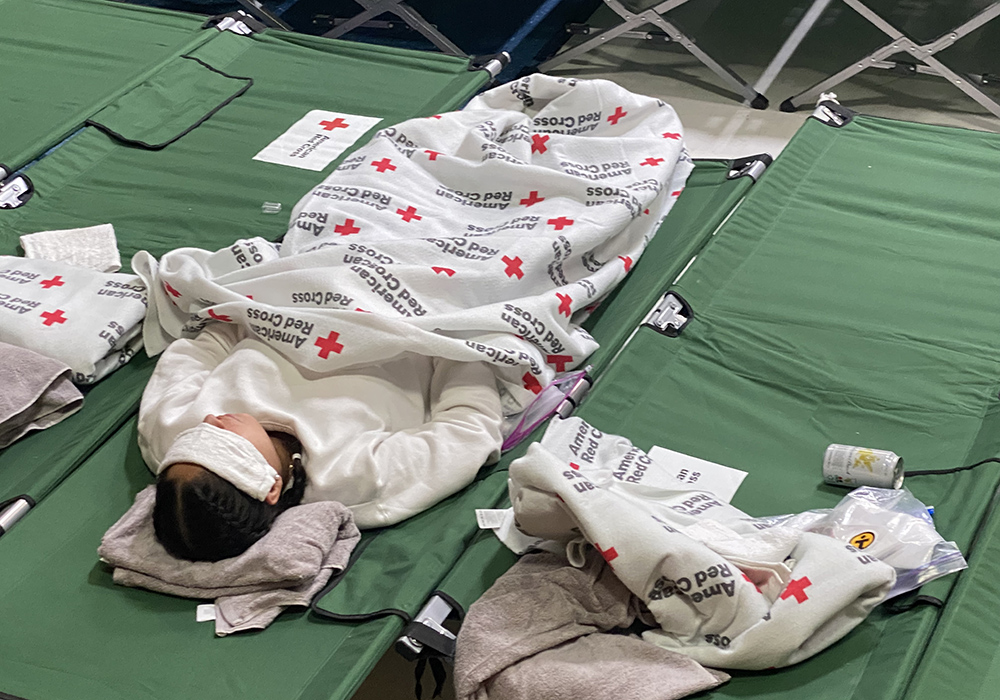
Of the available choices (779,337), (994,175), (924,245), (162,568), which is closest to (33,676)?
(162,568)

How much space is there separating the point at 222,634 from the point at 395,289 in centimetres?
61

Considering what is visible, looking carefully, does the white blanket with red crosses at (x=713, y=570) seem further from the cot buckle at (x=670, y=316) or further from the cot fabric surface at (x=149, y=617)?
the cot buckle at (x=670, y=316)

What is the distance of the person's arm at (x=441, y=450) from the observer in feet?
5.16

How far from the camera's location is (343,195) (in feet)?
6.60

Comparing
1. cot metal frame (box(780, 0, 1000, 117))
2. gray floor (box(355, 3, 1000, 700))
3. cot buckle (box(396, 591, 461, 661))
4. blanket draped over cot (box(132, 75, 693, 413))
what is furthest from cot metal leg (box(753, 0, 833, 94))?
cot buckle (box(396, 591, 461, 661))

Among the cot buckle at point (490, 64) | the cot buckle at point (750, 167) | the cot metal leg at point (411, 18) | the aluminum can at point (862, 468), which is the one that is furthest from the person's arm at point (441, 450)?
the cot metal leg at point (411, 18)

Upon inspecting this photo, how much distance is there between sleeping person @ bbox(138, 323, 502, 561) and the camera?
1.40 metres

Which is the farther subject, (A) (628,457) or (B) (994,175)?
(B) (994,175)

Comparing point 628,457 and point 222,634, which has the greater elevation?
point 628,457

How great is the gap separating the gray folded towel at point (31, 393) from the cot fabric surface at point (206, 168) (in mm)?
23

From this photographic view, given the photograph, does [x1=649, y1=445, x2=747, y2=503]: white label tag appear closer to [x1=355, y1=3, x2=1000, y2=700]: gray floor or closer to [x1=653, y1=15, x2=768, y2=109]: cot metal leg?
[x1=355, y1=3, x2=1000, y2=700]: gray floor

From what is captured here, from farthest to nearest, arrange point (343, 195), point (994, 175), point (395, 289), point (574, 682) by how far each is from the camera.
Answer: point (994, 175), point (343, 195), point (395, 289), point (574, 682)

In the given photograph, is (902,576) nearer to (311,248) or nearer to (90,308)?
(311,248)

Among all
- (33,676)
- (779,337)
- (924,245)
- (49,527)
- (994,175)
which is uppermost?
(994,175)
